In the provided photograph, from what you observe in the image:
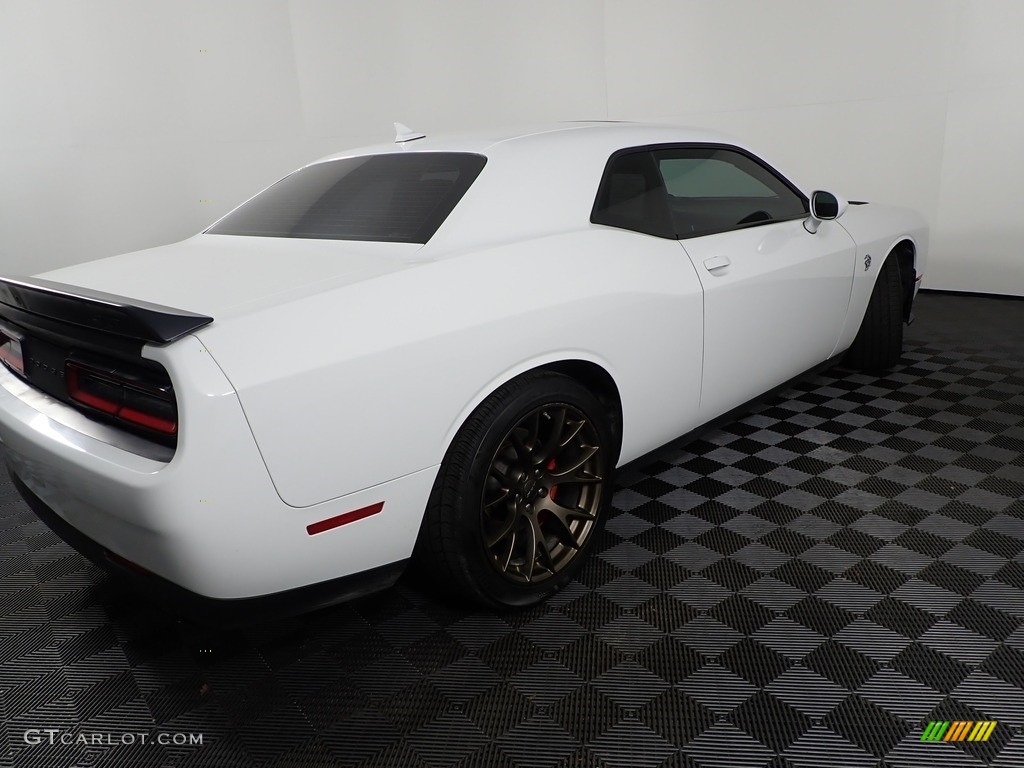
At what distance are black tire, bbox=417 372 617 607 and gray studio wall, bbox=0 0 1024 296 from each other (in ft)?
16.4

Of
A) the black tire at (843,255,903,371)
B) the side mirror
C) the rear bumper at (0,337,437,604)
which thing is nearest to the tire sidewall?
the rear bumper at (0,337,437,604)

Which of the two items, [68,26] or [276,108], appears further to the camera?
[276,108]

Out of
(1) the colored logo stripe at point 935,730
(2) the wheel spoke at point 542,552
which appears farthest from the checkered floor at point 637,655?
(2) the wheel spoke at point 542,552

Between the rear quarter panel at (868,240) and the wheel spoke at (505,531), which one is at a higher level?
the rear quarter panel at (868,240)

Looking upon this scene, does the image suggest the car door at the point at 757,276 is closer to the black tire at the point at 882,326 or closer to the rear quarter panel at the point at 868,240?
the rear quarter panel at the point at 868,240

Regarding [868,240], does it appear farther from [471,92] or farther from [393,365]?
[471,92]

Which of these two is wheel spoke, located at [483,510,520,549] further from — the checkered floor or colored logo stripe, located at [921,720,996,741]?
colored logo stripe, located at [921,720,996,741]

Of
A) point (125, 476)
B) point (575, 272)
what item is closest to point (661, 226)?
point (575, 272)

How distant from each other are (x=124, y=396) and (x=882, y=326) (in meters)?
3.59

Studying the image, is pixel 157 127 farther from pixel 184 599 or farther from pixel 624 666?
pixel 624 666

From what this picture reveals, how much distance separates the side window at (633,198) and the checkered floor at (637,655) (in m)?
1.04

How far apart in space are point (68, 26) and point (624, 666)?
6067 millimetres

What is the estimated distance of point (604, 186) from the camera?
2447mm

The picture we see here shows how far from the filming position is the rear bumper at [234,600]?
1656 millimetres
